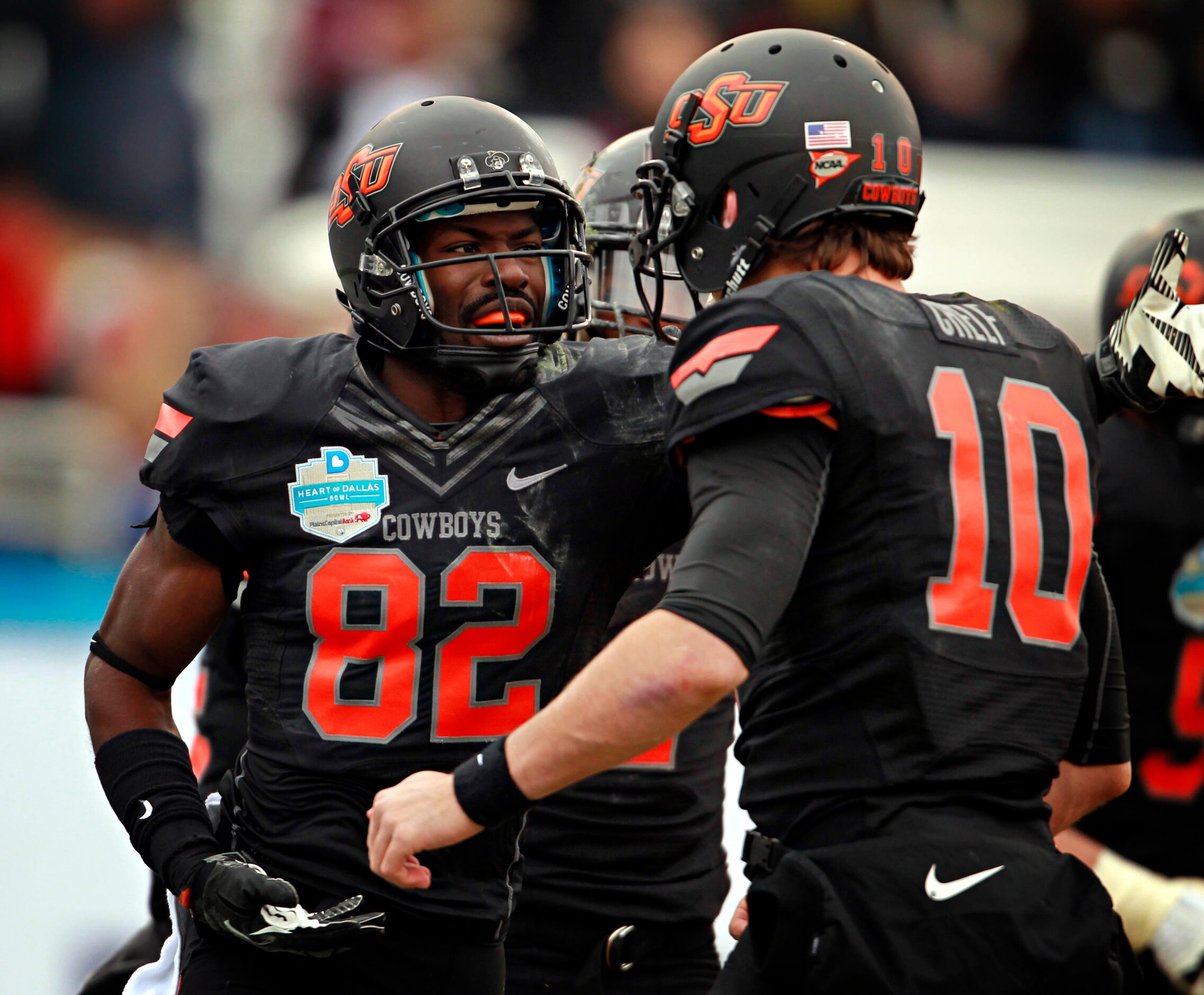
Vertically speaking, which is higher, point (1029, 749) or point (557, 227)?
point (557, 227)

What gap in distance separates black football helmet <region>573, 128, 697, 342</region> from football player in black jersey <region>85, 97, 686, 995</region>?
700 millimetres

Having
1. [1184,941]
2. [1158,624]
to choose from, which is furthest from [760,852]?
[1158,624]

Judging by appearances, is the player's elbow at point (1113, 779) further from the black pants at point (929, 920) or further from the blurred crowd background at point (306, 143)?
the blurred crowd background at point (306, 143)

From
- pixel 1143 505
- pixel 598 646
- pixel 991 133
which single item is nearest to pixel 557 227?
pixel 598 646

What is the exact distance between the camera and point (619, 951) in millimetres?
2953

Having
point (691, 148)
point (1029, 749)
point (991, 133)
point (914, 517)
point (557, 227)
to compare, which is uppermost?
point (691, 148)

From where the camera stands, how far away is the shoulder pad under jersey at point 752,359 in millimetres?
1973

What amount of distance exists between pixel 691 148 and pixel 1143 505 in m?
1.63

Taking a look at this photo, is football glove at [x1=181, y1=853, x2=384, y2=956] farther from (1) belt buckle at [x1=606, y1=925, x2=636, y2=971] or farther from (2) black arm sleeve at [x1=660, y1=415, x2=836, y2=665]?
(2) black arm sleeve at [x1=660, y1=415, x2=836, y2=665]

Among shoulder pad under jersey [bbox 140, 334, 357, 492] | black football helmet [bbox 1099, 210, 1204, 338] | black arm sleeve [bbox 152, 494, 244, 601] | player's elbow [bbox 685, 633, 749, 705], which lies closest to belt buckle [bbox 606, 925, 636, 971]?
black arm sleeve [bbox 152, 494, 244, 601]

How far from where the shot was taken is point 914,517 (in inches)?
80.7

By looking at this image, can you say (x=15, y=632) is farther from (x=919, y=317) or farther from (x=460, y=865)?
(x=919, y=317)

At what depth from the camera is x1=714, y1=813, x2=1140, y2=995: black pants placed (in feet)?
6.38

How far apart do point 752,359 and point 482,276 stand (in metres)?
0.75
